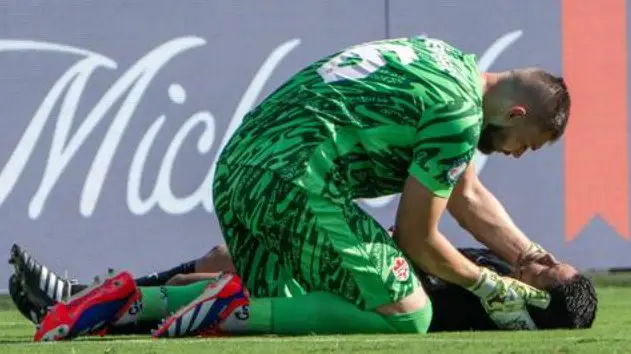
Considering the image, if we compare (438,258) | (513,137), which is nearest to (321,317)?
(438,258)

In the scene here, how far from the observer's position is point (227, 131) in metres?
9.52

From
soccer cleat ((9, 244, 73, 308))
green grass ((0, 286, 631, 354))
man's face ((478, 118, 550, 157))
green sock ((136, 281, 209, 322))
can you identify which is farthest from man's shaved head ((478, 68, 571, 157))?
soccer cleat ((9, 244, 73, 308))

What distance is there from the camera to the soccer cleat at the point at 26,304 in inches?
252

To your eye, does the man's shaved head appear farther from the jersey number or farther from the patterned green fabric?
the jersey number

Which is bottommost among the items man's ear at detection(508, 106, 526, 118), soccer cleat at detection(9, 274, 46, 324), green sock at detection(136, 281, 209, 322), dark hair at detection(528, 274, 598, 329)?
dark hair at detection(528, 274, 598, 329)

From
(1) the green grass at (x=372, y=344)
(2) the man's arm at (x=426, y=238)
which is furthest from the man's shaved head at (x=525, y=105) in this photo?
(1) the green grass at (x=372, y=344)

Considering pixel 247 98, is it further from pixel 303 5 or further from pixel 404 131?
pixel 404 131

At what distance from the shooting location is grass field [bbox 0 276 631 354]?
5.26 meters

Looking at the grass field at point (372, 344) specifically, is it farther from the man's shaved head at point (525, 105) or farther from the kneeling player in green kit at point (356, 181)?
the man's shaved head at point (525, 105)

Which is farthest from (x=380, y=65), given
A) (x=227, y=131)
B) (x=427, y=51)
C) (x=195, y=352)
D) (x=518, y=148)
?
(x=227, y=131)

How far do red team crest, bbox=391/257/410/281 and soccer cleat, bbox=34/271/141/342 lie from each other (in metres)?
0.86

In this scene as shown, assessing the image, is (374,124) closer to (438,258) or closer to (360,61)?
(360,61)

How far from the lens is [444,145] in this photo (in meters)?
5.66

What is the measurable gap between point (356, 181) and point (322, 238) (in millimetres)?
242
